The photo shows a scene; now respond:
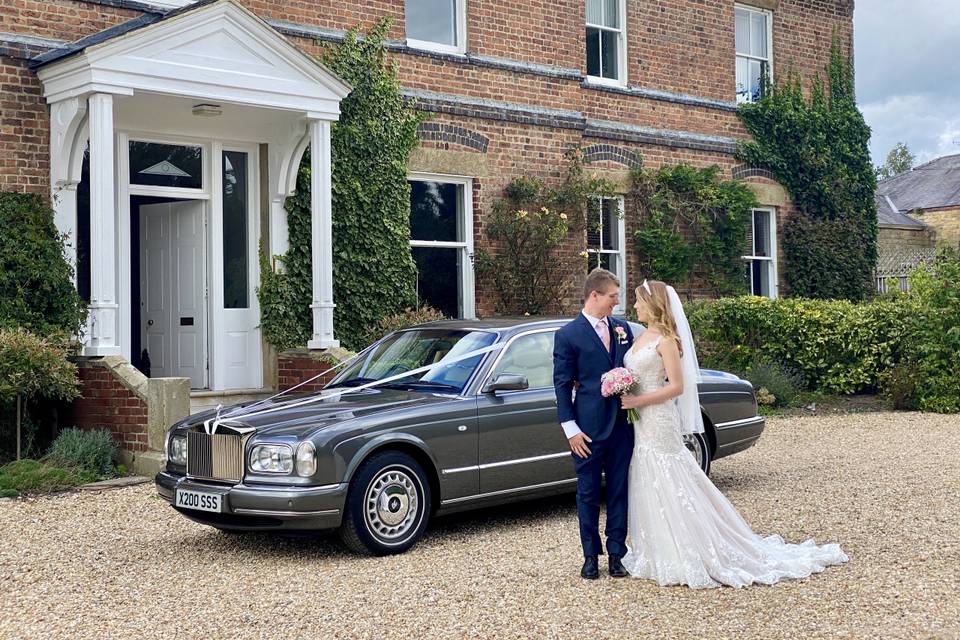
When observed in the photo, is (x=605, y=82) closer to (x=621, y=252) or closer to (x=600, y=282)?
(x=621, y=252)

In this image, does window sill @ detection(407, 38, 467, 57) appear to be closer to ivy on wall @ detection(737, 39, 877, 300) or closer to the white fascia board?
the white fascia board

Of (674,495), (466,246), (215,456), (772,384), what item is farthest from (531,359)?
(772,384)

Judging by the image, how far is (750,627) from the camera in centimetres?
539

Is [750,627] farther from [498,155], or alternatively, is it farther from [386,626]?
[498,155]

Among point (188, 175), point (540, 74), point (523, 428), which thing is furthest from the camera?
point (540, 74)

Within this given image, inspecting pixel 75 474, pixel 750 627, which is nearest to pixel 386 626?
pixel 750 627

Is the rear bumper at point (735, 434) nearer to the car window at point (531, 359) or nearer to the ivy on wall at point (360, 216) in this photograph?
the car window at point (531, 359)

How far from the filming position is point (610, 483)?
656cm

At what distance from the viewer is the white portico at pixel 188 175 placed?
1098 centimetres

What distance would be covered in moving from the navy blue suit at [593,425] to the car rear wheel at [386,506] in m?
1.30

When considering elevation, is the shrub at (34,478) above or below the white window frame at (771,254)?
below

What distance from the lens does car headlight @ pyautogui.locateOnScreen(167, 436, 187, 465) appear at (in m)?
7.66

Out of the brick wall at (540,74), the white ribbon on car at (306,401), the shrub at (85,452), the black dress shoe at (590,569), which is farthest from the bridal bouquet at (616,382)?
the brick wall at (540,74)

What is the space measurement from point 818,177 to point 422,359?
42.8ft
